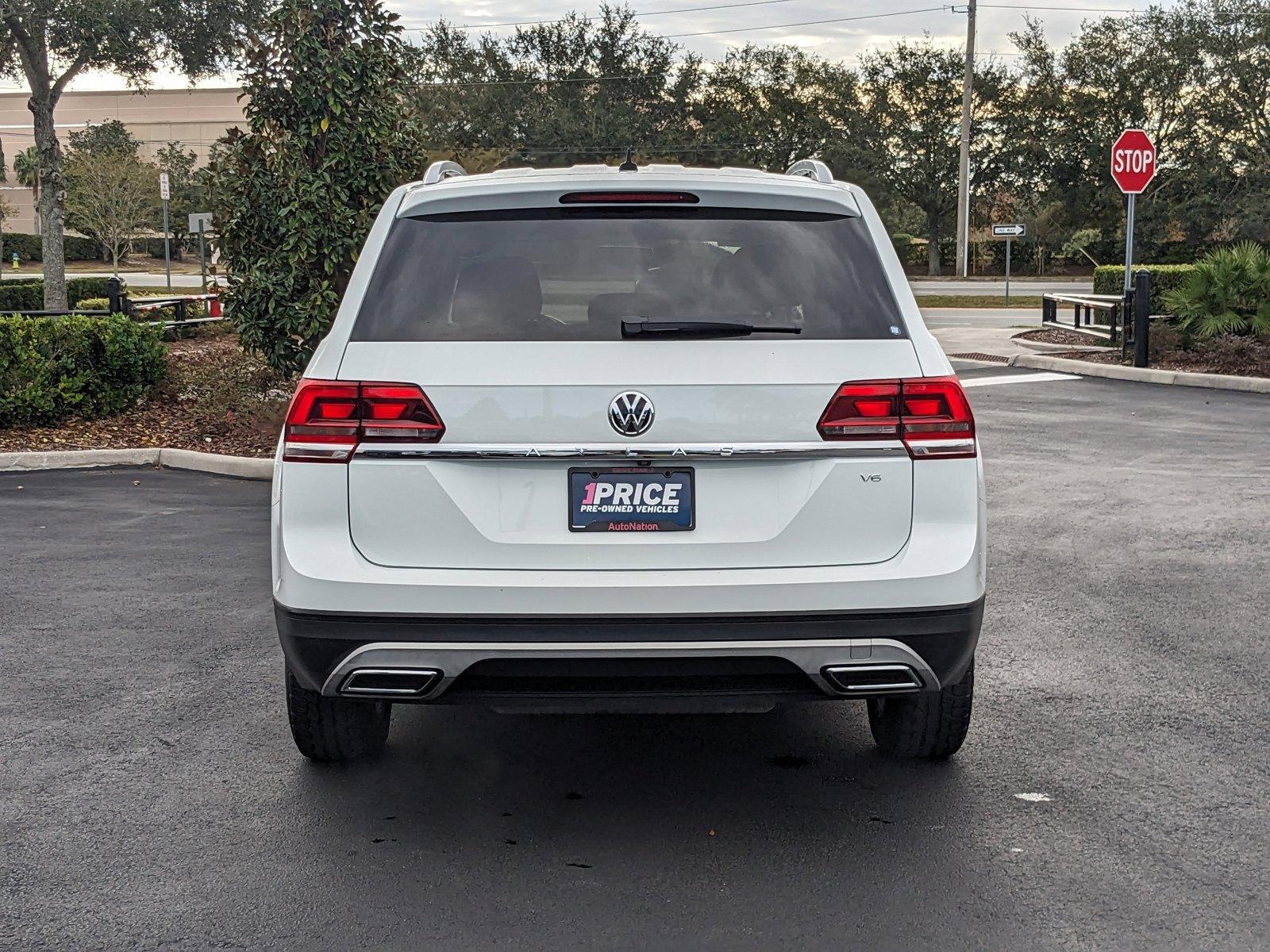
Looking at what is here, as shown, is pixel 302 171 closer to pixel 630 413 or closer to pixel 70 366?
pixel 70 366

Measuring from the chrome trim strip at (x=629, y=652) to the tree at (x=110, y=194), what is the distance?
61.8 meters

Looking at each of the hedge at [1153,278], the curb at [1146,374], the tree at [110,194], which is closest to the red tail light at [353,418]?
the curb at [1146,374]

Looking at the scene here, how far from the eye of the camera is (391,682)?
3.95 metres

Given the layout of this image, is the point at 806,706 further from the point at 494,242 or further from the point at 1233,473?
the point at 1233,473

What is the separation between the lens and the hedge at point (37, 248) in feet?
245

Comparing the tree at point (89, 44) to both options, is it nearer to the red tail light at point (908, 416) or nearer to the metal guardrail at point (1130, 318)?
the metal guardrail at point (1130, 318)

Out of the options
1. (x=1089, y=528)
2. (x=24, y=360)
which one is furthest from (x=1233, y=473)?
(x=24, y=360)

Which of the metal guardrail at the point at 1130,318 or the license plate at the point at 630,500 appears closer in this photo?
the license plate at the point at 630,500

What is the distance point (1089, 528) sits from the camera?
8.83 meters

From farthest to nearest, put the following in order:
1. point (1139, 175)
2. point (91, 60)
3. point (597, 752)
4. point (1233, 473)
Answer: point (91, 60), point (1139, 175), point (1233, 473), point (597, 752)

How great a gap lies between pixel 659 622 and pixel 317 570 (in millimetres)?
941

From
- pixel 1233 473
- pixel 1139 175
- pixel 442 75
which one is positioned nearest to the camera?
pixel 1233 473

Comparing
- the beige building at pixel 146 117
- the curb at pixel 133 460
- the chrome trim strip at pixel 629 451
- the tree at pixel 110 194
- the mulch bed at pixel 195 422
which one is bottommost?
the curb at pixel 133 460

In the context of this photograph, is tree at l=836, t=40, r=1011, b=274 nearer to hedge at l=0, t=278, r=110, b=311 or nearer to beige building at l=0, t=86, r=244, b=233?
hedge at l=0, t=278, r=110, b=311
